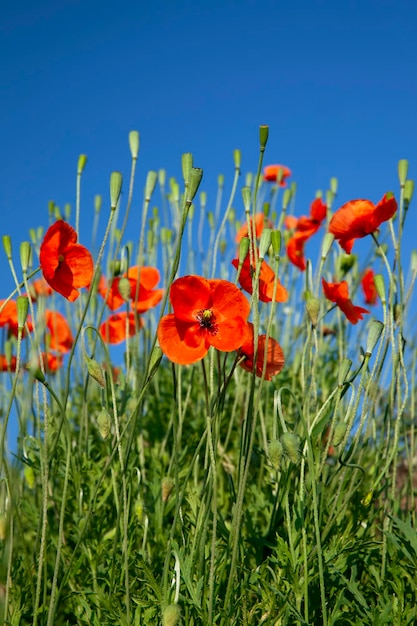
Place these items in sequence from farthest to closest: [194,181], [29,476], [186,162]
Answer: [29,476], [186,162], [194,181]

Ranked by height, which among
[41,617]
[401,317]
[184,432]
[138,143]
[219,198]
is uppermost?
[219,198]

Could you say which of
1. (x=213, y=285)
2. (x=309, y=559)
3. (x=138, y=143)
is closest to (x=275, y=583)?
(x=309, y=559)

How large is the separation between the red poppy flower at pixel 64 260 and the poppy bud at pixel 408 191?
37.2 inches

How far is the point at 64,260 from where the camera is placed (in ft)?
6.43

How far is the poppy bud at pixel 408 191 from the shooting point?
7.41ft

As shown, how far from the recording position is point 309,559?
1767 mm

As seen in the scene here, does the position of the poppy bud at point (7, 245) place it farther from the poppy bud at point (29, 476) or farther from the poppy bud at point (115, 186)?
the poppy bud at point (29, 476)

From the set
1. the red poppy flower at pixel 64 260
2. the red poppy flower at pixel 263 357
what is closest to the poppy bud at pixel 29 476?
the red poppy flower at pixel 64 260

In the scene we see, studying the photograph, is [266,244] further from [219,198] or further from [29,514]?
[219,198]

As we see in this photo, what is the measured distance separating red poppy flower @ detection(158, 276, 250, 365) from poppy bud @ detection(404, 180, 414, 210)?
806 millimetres

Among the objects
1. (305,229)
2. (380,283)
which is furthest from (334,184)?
(380,283)

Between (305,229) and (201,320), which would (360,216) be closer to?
(201,320)

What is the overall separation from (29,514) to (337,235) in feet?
4.26

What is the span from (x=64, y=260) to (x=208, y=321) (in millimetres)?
485
